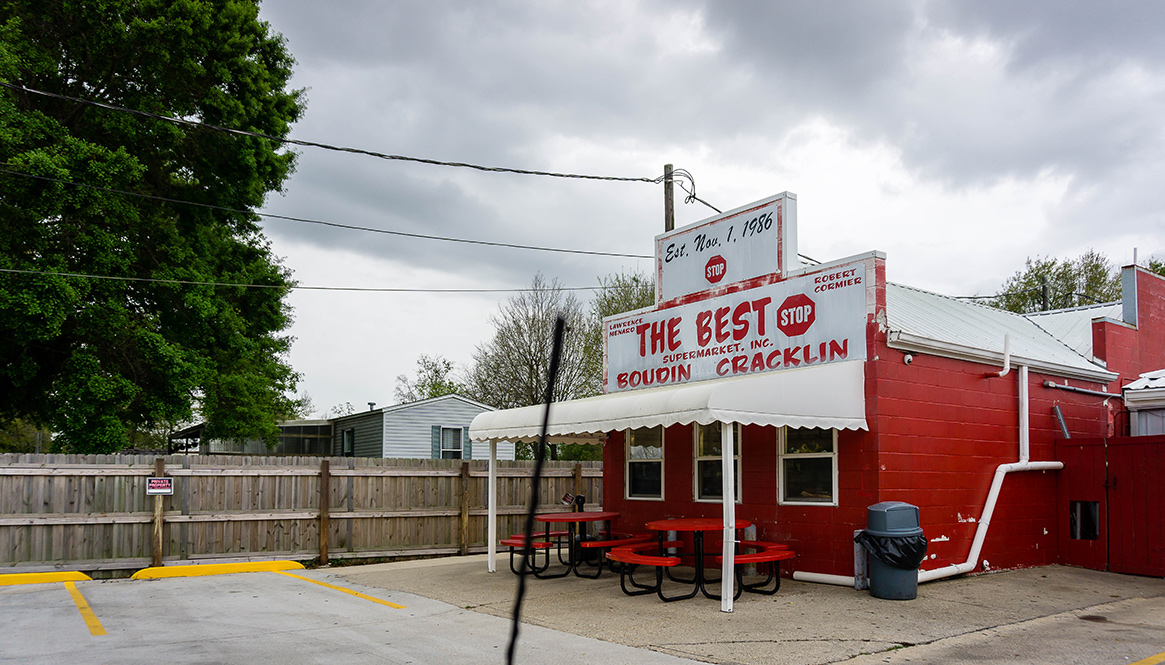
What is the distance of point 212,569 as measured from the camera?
13.6m

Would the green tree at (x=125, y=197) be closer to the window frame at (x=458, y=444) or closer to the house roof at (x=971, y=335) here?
the window frame at (x=458, y=444)

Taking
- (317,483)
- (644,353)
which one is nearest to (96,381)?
(317,483)

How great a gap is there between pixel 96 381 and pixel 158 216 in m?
4.15

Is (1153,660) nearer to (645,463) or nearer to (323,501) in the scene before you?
(645,463)

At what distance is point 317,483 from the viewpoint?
15.1 metres

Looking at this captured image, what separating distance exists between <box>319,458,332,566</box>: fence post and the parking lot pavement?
9.03ft

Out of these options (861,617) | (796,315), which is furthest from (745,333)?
(861,617)

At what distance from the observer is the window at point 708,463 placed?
12.7m

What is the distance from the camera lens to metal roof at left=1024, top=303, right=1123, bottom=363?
49.2 feet

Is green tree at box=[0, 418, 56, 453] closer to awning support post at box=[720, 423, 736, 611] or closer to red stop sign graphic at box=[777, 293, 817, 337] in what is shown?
red stop sign graphic at box=[777, 293, 817, 337]

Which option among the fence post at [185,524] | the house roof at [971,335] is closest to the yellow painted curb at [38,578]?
the fence post at [185,524]

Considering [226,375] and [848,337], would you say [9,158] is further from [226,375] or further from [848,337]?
[848,337]

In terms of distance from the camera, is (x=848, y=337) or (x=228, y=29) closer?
(x=848, y=337)

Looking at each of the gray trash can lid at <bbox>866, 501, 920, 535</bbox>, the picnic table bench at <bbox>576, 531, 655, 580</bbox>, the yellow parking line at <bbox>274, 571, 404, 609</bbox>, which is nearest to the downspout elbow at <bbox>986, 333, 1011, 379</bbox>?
the gray trash can lid at <bbox>866, 501, 920, 535</bbox>
